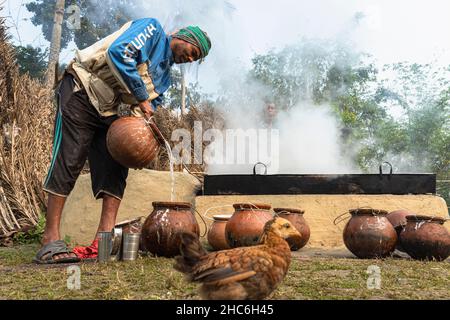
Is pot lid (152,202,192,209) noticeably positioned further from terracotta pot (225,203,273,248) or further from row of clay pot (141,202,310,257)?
terracotta pot (225,203,273,248)

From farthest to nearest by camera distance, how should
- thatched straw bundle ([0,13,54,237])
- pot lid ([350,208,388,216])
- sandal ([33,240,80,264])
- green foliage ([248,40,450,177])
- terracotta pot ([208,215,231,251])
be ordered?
green foliage ([248,40,450,177]), thatched straw bundle ([0,13,54,237]), terracotta pot ([208,215,231,251]), pot lid ([350,208,388,216]), sandal ([33,240,80,264])

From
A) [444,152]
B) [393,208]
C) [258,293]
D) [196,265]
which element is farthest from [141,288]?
[444,152]

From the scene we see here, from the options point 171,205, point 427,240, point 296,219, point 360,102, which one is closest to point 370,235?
point 427,240

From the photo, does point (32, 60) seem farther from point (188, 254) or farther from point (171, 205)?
point (188, 254)

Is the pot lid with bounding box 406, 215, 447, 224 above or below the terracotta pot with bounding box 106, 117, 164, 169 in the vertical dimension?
below

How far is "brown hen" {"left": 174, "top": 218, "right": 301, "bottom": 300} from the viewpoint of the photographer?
2.00m

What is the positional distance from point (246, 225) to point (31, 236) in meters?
3.58

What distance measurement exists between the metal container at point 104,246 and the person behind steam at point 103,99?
219 mm

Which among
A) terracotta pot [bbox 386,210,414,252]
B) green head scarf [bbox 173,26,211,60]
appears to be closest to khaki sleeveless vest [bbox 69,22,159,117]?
green head scarf [bbox 173,26,211,60]

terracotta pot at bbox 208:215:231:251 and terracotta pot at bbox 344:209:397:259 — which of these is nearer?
terracotta pot at bbox 344:209:397:259

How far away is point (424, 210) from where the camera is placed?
6.27 m

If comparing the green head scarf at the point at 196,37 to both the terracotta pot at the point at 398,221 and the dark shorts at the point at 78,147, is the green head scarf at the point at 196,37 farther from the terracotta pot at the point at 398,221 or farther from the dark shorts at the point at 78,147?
the terracotta pot at the point at 398,221

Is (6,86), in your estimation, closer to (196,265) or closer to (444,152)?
(196,265)

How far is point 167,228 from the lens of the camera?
165 inches
